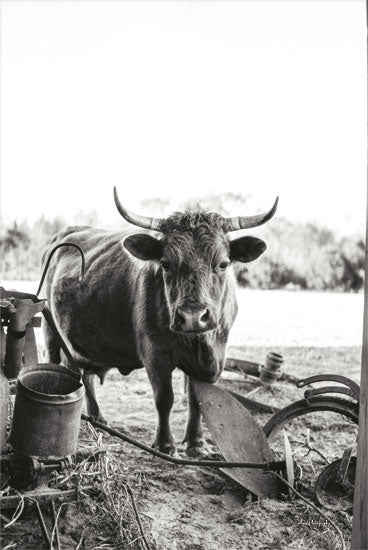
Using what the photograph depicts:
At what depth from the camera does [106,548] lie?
3154mm

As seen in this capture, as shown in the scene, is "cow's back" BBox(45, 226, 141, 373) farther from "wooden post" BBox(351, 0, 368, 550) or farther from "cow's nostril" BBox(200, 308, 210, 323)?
"wooden post" BBox(351, 0, 368, 550)

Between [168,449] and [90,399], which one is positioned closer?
[168,449]

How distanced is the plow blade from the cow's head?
75cm

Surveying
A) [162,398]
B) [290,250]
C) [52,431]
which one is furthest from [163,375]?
[290,250]

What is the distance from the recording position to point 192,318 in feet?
13.9

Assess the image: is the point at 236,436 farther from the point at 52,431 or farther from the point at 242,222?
the point at 52,431

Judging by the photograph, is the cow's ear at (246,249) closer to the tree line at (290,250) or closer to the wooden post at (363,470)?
the wooden post at (363,470)

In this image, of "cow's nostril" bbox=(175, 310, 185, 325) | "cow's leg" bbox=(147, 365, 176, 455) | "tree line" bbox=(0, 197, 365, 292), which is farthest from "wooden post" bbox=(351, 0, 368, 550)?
"tree line" bbox=(0, 197, 365, 292)

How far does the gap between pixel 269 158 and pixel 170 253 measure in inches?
672

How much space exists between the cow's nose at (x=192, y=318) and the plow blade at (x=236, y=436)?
2.75 ft

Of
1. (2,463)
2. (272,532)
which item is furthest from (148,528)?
(2,463)

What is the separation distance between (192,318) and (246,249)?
1.07 meters

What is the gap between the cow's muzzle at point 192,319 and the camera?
424 centimetres

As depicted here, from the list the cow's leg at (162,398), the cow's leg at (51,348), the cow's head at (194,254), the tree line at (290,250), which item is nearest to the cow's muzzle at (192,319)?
the cow's head at (194,254)
